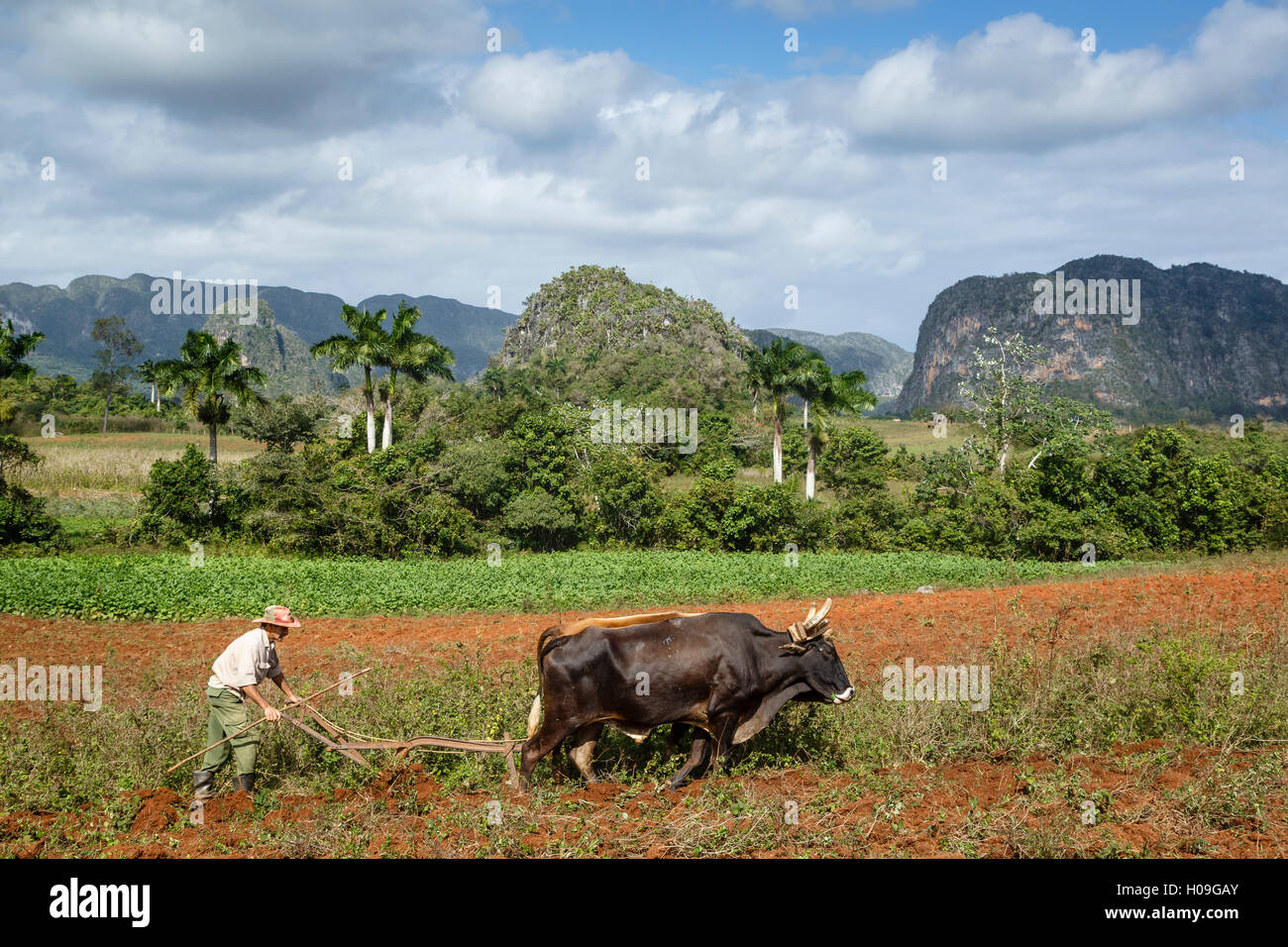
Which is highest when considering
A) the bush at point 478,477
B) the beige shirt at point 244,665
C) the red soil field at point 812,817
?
the bush at point 478,477

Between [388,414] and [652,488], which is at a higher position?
[388,414]

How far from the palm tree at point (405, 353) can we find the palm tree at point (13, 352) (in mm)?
11227

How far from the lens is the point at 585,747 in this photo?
7.49 meters

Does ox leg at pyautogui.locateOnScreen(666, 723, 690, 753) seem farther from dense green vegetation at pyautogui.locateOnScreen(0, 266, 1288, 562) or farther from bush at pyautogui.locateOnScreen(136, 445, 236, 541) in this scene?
bush at pyautogui.locateOnScreen(136, 445, 236, 541)

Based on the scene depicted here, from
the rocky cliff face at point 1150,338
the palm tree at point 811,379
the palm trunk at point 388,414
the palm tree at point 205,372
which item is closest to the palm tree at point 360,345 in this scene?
the palm trunk at point 388,414

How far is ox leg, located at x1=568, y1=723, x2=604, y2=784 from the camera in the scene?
294 inches

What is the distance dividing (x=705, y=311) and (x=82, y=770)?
9505 cm

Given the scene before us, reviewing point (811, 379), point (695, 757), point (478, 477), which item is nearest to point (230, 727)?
point (695, 757)

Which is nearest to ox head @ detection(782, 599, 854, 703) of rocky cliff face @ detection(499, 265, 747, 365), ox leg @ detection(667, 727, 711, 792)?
ox leg @ detection(667, 727, 711, 792)

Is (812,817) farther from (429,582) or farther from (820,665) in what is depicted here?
(429,582)

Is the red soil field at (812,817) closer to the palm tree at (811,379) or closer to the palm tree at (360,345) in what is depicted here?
the palm tree at (360,345)

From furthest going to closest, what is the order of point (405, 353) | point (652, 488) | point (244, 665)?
point (405, 353), point (652, 488), point (244, 665)

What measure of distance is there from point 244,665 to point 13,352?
29081 mm

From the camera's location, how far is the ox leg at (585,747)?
7469mm
